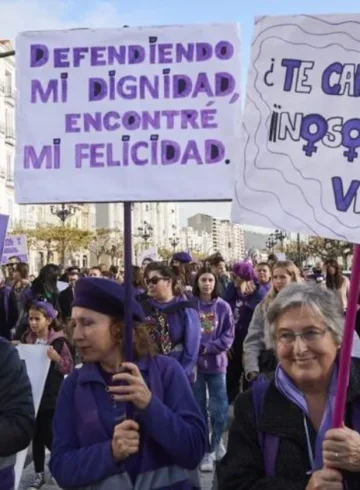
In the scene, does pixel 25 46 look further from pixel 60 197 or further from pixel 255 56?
pixel 255 56

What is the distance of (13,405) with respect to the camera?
294cm

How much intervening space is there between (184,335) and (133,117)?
114 inches

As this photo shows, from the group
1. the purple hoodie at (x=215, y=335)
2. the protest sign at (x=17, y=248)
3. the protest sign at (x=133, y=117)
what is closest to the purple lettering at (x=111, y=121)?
the protest sign at (x=133, y=117)

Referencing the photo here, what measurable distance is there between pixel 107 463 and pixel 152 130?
1.19 m

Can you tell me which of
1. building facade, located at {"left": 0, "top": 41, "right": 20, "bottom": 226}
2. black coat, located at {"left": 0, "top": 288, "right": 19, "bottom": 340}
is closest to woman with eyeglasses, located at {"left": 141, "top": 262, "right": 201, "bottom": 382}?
black coat, located at {"left": 0, "top": 288, "right": 19, "bottom": 340}

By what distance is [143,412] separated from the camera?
2.70m

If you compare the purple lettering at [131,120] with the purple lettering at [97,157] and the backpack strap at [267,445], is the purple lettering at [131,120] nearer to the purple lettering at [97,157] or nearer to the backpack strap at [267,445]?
the purple lettering at [97,157]

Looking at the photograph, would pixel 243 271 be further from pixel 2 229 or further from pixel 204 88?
pixel 204 88

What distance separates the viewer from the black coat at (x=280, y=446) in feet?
7.53

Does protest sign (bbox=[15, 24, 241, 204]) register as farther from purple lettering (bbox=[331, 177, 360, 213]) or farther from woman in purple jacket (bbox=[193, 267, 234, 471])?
woman in purple jacket (bbox=[193, 267, 234, 471])

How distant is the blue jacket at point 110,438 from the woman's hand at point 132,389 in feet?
0.12

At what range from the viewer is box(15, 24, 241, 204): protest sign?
2.83 m

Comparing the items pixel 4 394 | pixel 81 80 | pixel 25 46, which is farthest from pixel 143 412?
pixel 25 46

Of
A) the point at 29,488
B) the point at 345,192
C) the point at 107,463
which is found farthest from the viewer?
the point at 29,488
